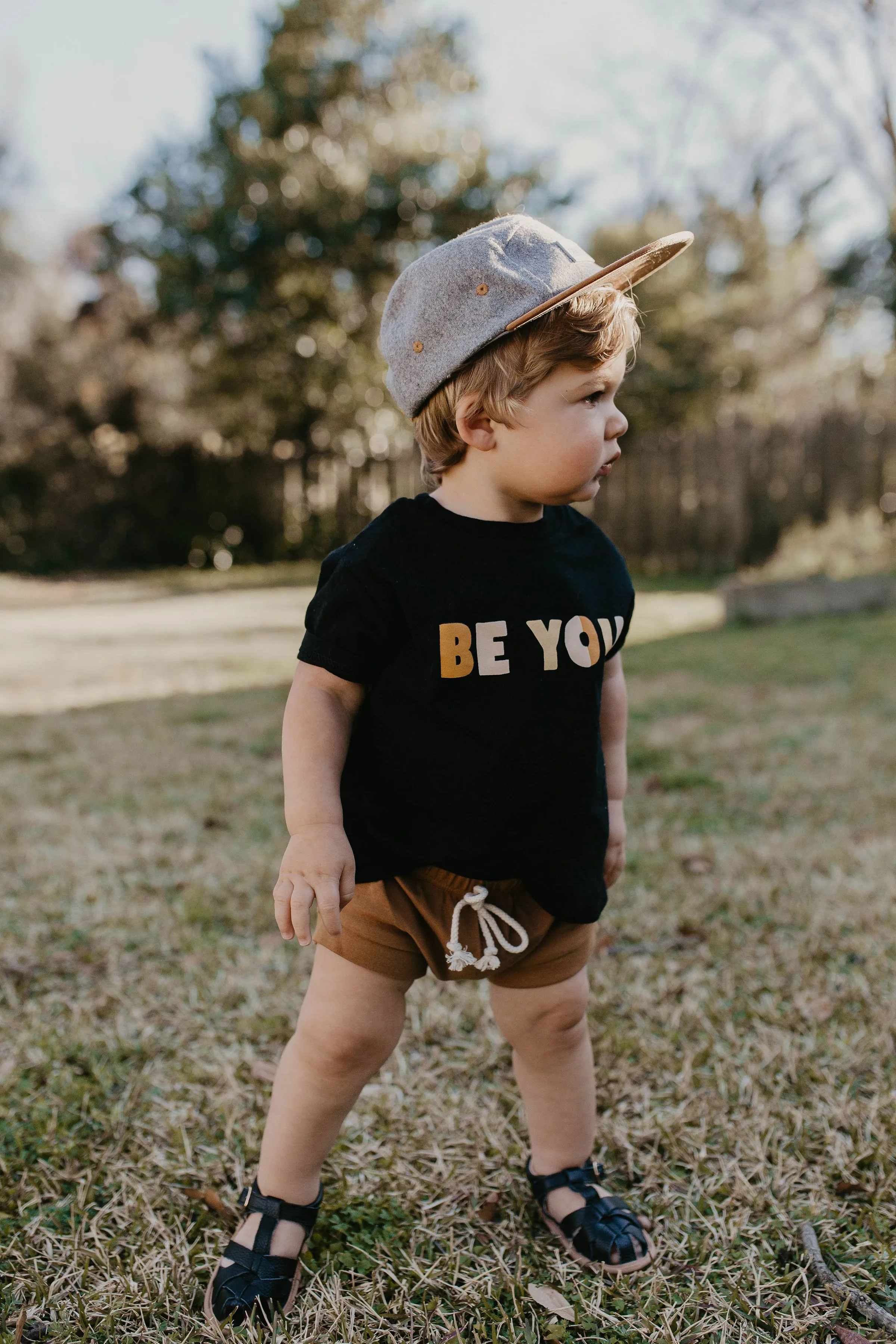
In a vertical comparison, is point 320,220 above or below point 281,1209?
above

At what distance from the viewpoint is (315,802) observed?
1409 mm

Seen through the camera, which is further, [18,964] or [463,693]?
[18,964]

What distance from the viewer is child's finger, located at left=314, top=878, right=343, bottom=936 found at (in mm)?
1358

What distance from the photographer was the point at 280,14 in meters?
14.2

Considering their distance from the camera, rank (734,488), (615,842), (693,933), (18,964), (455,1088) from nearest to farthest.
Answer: (615,842), (455,1088), (18,964), (693,933), (734,488)

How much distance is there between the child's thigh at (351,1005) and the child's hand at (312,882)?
148 millimetres

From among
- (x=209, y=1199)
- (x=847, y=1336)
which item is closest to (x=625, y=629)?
(x=847, y=1336)

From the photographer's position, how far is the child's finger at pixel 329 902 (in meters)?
1.36

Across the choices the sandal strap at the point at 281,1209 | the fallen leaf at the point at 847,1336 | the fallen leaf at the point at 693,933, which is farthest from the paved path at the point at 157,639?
the fallen leaf at the point at 847,1336

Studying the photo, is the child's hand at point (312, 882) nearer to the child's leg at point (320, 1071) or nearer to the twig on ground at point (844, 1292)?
the child's leg at point (320, 1071)

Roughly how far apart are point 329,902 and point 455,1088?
76cm

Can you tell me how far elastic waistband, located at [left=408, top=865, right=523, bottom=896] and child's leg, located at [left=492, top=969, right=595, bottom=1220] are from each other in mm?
189

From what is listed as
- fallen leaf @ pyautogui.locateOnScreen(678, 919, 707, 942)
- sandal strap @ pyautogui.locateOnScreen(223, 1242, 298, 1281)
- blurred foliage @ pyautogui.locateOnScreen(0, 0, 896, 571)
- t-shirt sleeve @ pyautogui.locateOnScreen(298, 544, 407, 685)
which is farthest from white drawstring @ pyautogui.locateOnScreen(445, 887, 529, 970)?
blurred foliage @ pyautogui.locateOnScreen(0, 0, 896, 571)

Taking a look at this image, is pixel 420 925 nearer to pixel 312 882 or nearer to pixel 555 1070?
pixel 312 882
